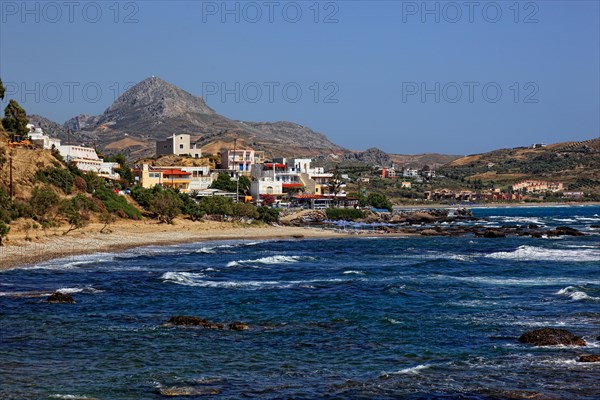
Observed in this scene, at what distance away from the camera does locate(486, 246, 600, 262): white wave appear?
61.7 metres

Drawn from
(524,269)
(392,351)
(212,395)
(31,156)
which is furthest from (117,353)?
(31,156)

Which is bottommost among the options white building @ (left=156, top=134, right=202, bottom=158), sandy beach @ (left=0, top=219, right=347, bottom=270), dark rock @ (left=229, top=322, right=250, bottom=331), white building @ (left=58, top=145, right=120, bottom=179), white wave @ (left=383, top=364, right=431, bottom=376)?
white wave @ (left=383, top=364, right=431, bottom=376)

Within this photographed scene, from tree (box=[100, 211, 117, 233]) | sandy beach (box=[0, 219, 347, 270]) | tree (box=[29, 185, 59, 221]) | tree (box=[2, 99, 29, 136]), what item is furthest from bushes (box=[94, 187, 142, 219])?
tree (box=[2, 99, 29, 136])

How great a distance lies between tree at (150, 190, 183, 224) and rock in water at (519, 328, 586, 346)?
60.0 m

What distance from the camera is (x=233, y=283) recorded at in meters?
45.7

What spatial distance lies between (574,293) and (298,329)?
1585 centimetres

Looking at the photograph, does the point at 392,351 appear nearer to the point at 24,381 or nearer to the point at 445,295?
the point at 24,381

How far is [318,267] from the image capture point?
183ft

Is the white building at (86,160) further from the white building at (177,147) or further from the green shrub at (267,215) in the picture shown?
the white building at (177,147)

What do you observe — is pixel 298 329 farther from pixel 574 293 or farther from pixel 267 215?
pixel 267 215

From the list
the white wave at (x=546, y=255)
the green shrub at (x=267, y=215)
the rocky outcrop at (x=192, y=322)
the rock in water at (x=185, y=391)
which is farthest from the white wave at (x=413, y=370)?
the green shrub at (x=267, y=215)

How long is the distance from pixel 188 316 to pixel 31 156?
55.5 metres

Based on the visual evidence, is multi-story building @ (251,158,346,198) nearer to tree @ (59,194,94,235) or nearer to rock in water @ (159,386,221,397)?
tree @ (59,194,94,235)

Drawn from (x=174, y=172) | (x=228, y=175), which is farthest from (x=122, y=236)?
(x=228, y=175)
